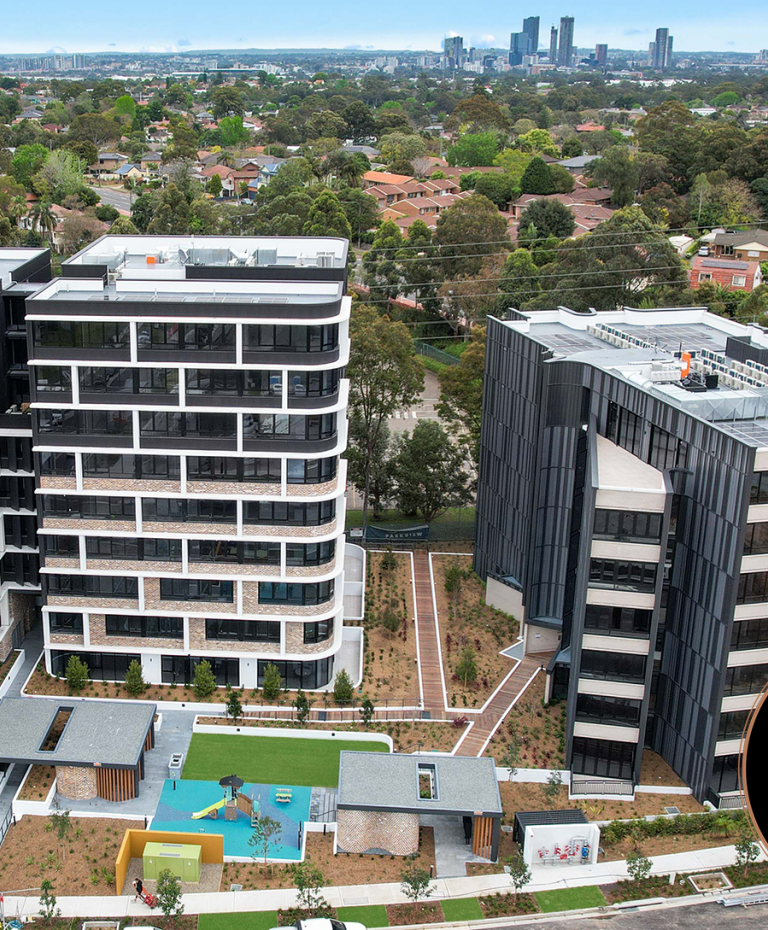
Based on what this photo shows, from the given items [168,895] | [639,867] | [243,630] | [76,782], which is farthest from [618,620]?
[76,782]

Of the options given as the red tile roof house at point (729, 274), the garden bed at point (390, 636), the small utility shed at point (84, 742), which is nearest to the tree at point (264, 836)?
the small utility shed at point (84, 742)

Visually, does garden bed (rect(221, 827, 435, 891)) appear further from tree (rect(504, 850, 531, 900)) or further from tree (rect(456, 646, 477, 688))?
tree (rect(456, 646, 477, 688))

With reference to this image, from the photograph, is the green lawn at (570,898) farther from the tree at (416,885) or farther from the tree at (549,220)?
the tree at (549,220)

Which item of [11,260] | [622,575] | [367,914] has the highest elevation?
[11,260]

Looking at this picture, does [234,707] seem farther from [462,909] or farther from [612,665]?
[612,665]

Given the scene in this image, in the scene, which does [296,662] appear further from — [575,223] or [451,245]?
[575,223]

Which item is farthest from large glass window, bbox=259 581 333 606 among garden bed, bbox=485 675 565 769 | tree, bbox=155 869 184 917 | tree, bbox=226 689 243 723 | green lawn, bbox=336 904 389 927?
green lawn, bbox=336 904 389 927

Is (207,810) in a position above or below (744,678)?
below
